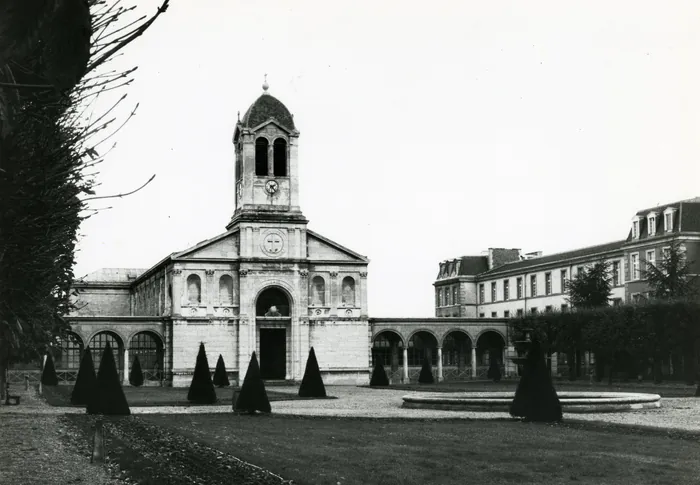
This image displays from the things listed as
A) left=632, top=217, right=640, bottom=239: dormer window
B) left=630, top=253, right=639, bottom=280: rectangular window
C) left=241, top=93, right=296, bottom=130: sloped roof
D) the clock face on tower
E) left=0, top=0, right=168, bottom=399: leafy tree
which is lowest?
left=0, top=0, right=168, bottom=399: leafy tree

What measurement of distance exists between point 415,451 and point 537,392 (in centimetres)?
722

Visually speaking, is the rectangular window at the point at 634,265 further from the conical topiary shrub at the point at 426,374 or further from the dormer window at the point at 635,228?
the conical topiary shrub at the point at 426,374

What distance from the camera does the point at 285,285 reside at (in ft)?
181

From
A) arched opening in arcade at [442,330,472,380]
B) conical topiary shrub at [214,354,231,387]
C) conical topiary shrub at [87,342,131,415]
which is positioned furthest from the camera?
arched opening in arcade at [442,330,472,380]

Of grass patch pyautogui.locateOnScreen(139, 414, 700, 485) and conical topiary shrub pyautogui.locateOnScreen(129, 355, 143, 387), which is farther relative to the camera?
conical topiary shrub pyautogui.locateOnScreen(129, 355, 143, 387)

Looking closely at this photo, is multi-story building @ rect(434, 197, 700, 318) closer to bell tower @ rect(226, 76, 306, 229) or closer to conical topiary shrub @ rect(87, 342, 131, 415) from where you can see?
bell tower @ rect(226, 76, 306, 229)

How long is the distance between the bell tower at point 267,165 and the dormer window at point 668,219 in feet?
78.3

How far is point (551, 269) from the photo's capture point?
7250 cm

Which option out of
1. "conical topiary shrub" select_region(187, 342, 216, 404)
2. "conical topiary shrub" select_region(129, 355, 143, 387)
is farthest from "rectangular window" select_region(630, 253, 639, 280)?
"conical topiary shrub" select_region(187, 342, 216, 404)

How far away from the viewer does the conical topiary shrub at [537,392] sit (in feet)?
72.8

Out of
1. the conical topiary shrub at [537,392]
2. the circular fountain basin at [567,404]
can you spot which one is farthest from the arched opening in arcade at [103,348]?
the conical topiary shrub at [537,392]

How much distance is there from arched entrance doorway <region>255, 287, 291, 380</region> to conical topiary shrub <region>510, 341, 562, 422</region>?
33462 mm

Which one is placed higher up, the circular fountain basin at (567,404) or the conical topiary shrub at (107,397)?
the conical topiary shrub at (107,397)

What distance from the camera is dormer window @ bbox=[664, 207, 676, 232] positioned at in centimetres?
6150
